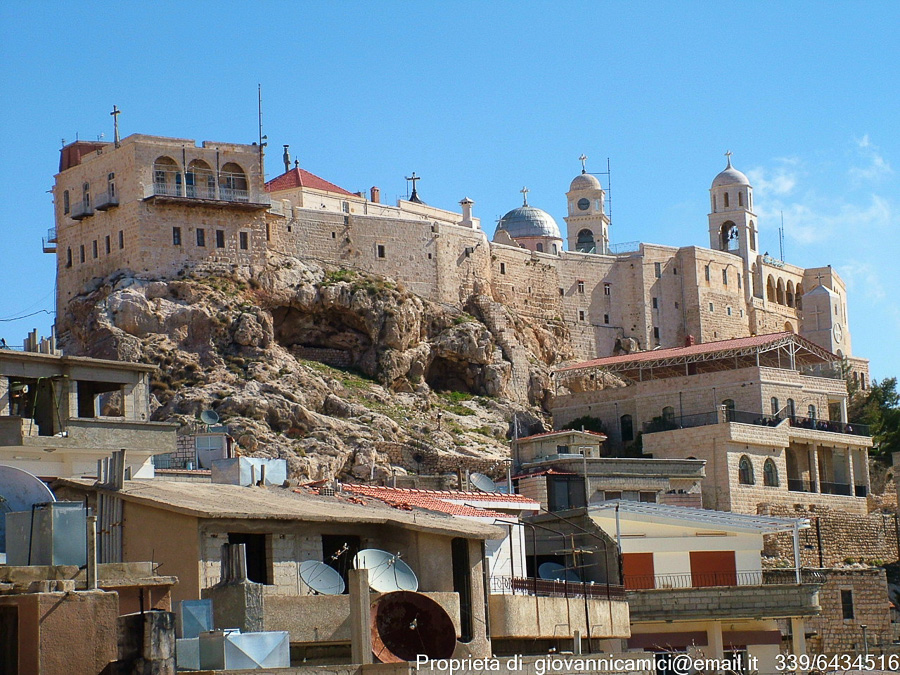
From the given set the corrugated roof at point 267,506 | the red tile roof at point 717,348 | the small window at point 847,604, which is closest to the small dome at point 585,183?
the red tile roof at point 717,348

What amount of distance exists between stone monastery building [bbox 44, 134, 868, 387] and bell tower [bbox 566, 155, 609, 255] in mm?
80

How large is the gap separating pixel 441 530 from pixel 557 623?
153 inches

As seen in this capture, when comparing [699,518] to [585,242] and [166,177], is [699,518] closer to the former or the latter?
[166,177]

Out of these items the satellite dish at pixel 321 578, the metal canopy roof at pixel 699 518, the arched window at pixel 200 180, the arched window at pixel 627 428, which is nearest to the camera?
the satellite dish at pixel 321 578

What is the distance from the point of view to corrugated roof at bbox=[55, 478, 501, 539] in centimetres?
2473

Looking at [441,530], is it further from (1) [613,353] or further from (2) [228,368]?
(1) [613,353]

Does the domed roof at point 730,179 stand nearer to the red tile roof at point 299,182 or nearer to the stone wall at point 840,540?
the red tile roof at point 299,182

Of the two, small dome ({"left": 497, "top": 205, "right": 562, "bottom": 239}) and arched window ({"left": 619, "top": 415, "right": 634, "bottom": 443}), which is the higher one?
small dome ({"left": 497, "top": 205, "right": 562, "bottom": 239})

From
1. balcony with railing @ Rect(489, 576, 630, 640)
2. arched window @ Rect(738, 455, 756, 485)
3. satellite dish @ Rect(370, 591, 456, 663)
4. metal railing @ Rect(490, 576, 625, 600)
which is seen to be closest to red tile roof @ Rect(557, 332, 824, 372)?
arched window @ Rect(738, 455, 756, 485)

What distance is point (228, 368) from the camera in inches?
2381

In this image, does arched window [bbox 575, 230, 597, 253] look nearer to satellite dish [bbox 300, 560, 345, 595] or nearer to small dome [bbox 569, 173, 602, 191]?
small dome [bbox 569, 173, 602, 191]

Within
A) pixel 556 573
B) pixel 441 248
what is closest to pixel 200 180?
pixel 441 248

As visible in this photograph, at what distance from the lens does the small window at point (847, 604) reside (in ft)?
133

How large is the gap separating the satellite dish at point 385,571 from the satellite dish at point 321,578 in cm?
38
